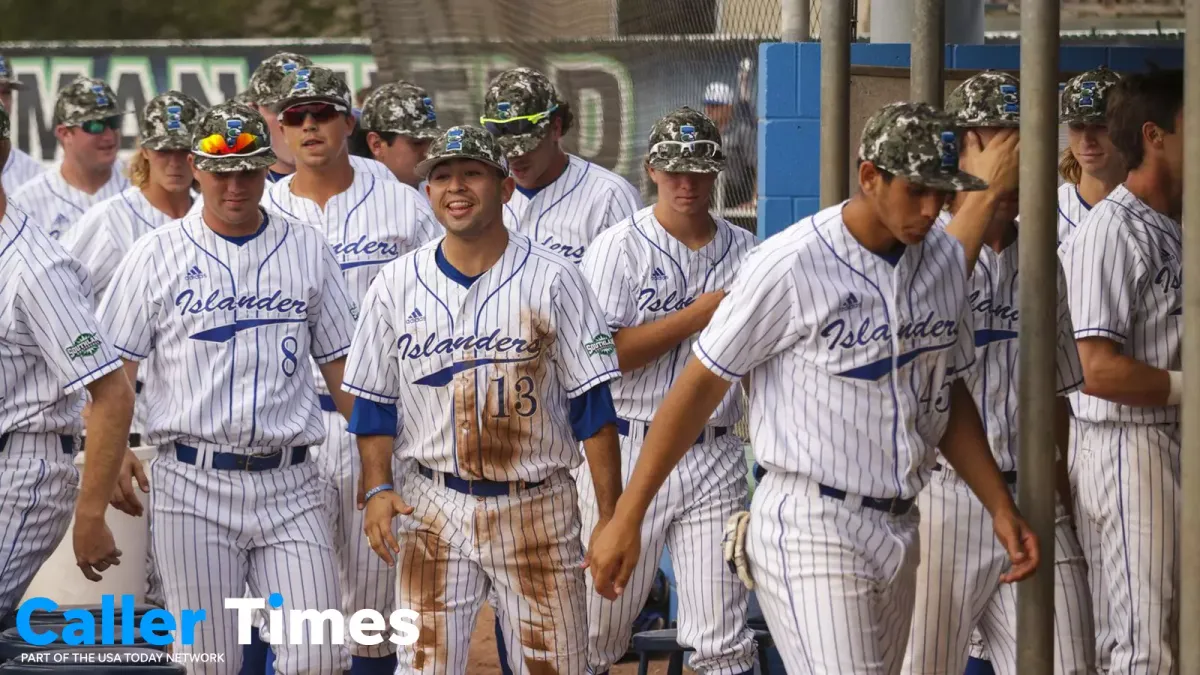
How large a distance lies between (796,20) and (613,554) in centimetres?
373

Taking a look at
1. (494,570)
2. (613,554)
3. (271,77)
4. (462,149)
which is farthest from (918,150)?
(271,77)

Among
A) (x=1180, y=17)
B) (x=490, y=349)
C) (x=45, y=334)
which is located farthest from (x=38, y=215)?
(x=1180, y=17)

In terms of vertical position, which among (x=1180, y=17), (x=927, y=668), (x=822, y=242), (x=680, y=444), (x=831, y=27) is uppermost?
(x=1180, y=17)

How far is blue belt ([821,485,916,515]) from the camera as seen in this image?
13.9 ft

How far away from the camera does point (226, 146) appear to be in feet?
18.8

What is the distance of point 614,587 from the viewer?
4445 millimetres

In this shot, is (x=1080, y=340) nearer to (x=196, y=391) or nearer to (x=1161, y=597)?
(x=1161, y=597)

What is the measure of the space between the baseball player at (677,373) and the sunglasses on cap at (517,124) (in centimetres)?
57

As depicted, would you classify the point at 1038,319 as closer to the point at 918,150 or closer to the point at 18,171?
the point at 918,150

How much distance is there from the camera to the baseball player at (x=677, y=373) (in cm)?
594

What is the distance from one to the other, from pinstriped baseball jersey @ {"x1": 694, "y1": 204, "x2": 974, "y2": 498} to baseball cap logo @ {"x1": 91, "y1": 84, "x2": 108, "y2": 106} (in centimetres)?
599

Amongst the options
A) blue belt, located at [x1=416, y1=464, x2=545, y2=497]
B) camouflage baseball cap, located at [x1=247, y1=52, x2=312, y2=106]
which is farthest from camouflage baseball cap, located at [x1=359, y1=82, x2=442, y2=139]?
blue belt, located at [x1=416, y1=464, x2=545, y2=497]

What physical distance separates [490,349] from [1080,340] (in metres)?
1.61

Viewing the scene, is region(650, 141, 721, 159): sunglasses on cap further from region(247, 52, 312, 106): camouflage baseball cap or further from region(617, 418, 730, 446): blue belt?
region(247, 52, 312, 106): camouflage baseball cap
